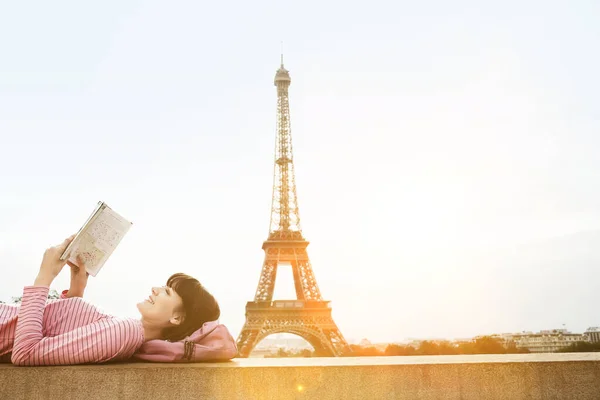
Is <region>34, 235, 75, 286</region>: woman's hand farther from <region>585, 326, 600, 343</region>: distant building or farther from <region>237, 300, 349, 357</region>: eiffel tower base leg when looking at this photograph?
<region>585, 326, 600, 343</region>: distant building

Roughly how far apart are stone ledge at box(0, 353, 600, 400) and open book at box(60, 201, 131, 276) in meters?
0.91

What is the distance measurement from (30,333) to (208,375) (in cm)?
124

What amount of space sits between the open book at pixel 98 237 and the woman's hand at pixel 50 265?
0.09 meters

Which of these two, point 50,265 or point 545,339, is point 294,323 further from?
point 545,339

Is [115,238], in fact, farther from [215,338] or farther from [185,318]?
[215,338]

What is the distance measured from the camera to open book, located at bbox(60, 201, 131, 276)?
403cm

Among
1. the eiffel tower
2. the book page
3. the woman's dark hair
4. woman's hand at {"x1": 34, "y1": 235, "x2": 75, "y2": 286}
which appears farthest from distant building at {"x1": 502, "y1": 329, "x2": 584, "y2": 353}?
woman's hand at {"x1": 34, "y1": 235, "x2": 75, "y2": 286}

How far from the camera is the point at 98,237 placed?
4137 mm

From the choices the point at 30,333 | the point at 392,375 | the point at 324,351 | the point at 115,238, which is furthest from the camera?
the point at 324,351

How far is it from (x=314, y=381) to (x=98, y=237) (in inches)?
79.3

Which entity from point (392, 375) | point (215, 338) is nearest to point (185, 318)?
point (215, 338)

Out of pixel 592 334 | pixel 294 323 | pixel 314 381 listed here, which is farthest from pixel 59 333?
pixel 592 334

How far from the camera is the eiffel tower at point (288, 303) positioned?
3734cm

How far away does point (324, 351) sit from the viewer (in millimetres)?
37344
